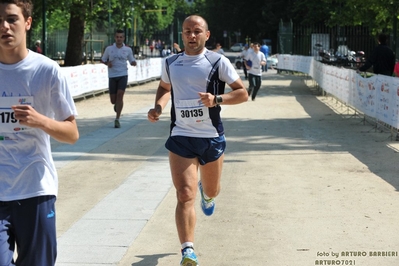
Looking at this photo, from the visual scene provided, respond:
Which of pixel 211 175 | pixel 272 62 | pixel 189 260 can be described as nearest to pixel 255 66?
pixel 211 175

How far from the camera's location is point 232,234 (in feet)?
23.8

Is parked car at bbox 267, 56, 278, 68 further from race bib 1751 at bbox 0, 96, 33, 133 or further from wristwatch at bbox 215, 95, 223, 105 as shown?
race bib 1751 at bbox 0, 96, 33, 133

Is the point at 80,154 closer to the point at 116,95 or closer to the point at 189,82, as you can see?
the point at 116,95

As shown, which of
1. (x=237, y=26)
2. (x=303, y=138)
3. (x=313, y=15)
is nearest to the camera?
(x=303, y=138)

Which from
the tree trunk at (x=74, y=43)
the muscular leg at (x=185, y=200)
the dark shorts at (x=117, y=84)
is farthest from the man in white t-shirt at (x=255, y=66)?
the muscular leg at (x=185, y=200)

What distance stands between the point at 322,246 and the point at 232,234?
861 mm

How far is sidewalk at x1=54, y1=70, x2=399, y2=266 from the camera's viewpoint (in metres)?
6.63

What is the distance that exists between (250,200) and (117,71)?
8.24 metres

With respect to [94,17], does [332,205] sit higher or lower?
lower

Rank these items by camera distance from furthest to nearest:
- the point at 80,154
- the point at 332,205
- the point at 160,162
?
the point at 80,154
the point at 160,162
the point at 332,205

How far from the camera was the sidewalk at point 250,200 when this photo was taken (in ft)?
21.7

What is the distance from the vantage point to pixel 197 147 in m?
6.39

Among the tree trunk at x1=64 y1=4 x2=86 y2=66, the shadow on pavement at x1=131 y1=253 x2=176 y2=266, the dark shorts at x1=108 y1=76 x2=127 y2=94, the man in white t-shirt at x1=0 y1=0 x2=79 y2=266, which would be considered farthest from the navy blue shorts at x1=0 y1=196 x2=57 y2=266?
the tree trunk at x1=64 y1=4 x2=86 y2=66

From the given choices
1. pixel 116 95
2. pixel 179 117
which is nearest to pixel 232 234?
pixel 179 117
